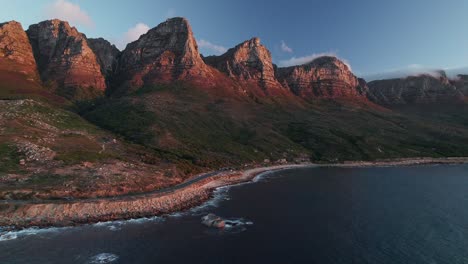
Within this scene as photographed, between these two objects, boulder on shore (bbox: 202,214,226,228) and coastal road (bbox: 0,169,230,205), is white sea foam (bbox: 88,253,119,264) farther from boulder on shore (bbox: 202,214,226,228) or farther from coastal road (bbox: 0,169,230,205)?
coastal road (bbox: 0,169,230,205)

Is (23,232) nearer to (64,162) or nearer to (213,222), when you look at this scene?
(213,222)

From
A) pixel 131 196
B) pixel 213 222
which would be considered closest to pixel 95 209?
pixel 131 196

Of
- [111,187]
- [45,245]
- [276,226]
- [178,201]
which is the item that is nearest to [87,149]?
[111,187]

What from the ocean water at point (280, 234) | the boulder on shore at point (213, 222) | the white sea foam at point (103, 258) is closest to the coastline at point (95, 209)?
the ocean water at point (280, 234)

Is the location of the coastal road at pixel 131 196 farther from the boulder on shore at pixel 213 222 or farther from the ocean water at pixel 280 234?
the boulder on shore at pixel 213 222

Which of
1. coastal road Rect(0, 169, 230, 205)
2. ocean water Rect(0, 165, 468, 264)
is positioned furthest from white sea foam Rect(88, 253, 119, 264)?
coastal road Rect(0, 169, 230, 205)

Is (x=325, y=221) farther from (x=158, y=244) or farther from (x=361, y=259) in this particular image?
(x=158, y=244)
